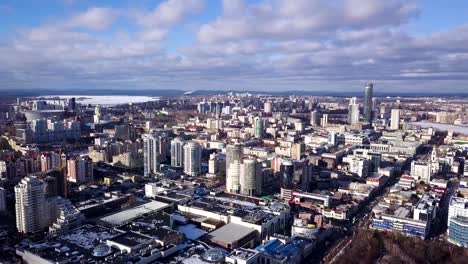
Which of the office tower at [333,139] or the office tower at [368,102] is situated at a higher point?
the office tower at [368,102]

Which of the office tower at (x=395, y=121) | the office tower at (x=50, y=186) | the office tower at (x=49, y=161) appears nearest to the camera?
the office tower at (x=50, y=186)

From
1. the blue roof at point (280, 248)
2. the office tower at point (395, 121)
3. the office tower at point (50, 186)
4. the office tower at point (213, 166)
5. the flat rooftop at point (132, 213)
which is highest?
the office tower at point (395, 121)

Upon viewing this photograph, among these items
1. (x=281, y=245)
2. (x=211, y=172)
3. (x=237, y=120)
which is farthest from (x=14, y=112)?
(x=281, y=245)

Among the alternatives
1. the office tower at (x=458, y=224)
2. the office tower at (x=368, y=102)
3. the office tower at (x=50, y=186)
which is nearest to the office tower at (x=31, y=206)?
the office tower at (x=50, y=186)

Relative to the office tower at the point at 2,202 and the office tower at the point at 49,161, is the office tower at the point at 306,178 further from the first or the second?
the office tower at the point at 2,202

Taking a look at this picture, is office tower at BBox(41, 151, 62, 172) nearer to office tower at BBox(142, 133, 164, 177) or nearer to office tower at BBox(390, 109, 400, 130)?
office tower at BBox(142, 133, 164, 177)

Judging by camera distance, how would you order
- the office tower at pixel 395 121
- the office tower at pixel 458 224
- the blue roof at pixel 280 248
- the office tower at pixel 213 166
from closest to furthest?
the blue roof at pixel 280 248, the office tower at pixel 458 224, the office tower at pixel 213 166, the office tower at pixel 395 121

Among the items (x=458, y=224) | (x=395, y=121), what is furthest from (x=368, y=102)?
(x=458, y=224)
